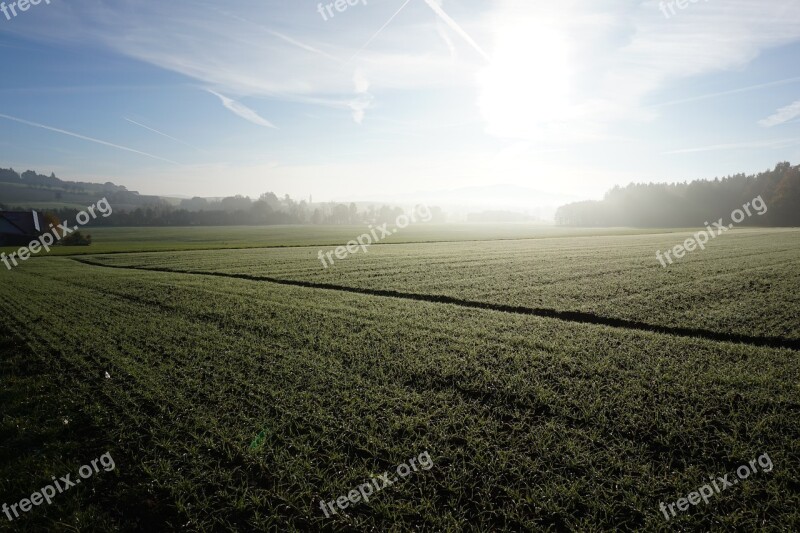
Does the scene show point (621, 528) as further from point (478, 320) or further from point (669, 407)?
point (478, 320)

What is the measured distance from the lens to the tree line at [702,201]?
116250 mm

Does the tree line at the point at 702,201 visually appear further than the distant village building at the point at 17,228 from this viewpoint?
Yes

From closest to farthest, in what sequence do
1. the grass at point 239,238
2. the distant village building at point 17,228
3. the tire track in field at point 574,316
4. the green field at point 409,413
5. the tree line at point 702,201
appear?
1. the green field at point 409,413
2. the tire track in field at point 574,316
3. the grass at point 239,238
4. the distant village building at point 17,228
5. the tree line at point 702,201

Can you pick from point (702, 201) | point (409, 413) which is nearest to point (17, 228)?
point (409, 413)

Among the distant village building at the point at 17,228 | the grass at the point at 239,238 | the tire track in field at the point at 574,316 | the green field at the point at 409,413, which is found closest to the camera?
the green field at the point at 409,413

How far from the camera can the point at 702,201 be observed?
14575cm

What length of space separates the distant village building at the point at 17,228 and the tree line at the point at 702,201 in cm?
17820

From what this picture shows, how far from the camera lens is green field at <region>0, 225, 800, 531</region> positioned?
5207 millimetres

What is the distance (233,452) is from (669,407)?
7940mm

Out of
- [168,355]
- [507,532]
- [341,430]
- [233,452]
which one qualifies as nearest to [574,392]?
[507,532]

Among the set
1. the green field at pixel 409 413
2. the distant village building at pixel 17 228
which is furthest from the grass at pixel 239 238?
the green field at pixel 409 413

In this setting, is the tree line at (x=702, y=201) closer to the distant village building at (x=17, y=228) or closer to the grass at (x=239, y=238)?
the grass at (x=239, y=238)

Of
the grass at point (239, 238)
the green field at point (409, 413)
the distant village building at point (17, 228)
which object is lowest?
the green field at point (409, 413)

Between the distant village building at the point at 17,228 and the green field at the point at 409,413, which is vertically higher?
the distant village building at the point at 17,228
